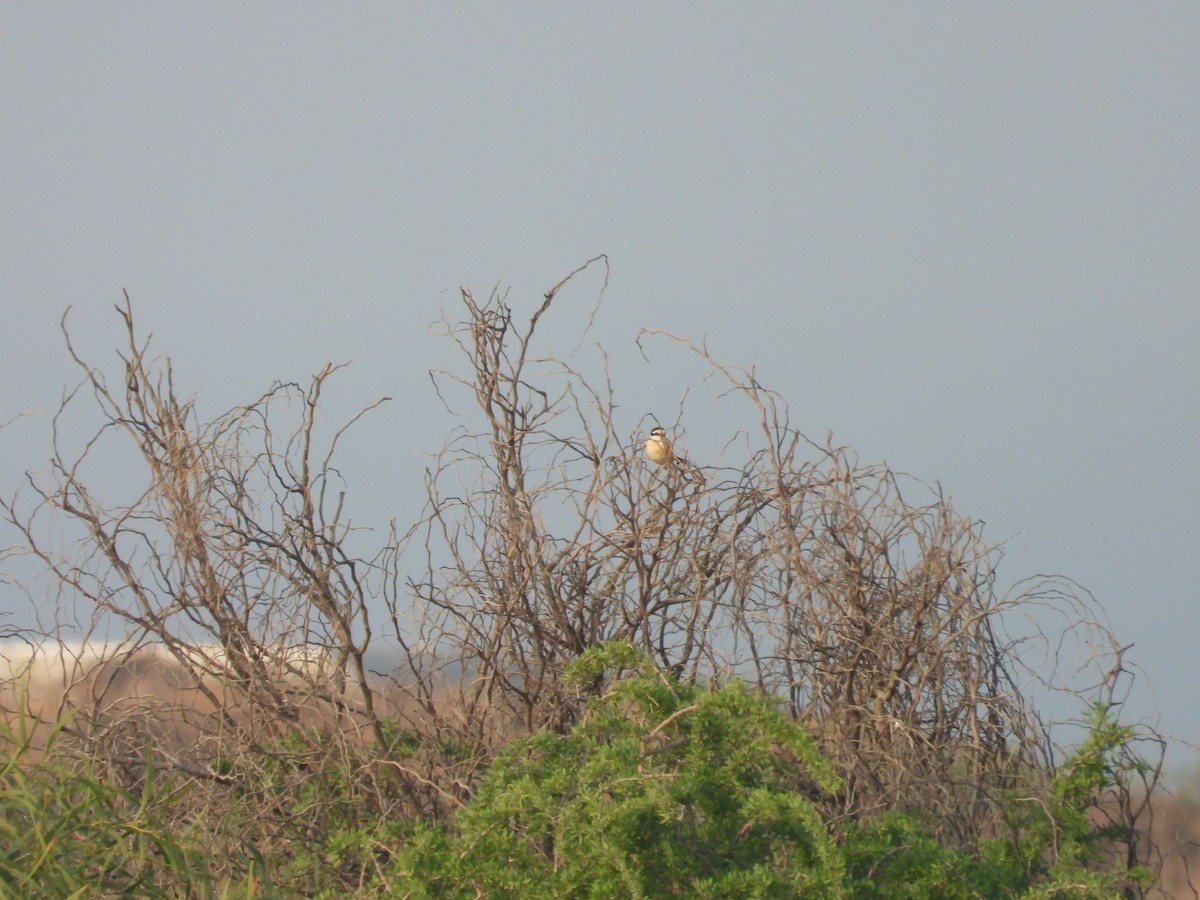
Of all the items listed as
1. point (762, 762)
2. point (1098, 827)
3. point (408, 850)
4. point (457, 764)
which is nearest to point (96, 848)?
point (408, 850)

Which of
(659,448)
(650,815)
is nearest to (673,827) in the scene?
(650,815)

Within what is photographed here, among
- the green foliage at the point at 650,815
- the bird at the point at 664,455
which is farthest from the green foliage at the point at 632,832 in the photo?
the bird at the point at 664,455

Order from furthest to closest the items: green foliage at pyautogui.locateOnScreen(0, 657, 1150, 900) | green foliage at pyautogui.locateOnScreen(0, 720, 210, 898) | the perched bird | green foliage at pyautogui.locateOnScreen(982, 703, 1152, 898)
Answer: the perched bird
green foliage at pyautogui.locateOnScreen(982, 703, 1152, 898)
green foliage at pyautogui.locateOnScreen(0, 657, 1150, 900)
green foliage at pyautogui.locateOnScreen(0, 720, 210, 898)

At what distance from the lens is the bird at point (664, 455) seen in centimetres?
566

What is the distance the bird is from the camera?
5.66m

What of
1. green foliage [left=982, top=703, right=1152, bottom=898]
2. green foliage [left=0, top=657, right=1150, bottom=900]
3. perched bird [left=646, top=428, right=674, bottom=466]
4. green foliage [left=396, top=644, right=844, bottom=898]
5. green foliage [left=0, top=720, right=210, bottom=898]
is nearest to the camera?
green foliage [left=0, top=720, right=210, bottom=898]

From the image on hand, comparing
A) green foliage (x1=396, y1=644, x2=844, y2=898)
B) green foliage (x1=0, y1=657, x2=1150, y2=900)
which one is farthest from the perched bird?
green foliage (x1=396, y1=644, x2=844, y2=898)

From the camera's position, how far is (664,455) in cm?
568

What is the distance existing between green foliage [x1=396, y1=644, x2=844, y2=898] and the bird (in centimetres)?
134

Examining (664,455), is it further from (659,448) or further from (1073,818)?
(1073,818)

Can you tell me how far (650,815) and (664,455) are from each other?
2159mm

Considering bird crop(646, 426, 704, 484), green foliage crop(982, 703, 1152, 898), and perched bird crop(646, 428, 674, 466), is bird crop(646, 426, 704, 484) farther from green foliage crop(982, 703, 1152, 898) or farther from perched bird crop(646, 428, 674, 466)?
green foliage crop(982, 703, 1152, 898)

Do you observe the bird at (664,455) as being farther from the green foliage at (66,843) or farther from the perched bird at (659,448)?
the green foliage at (66,843)

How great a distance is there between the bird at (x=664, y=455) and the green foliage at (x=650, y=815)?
4.39ft
